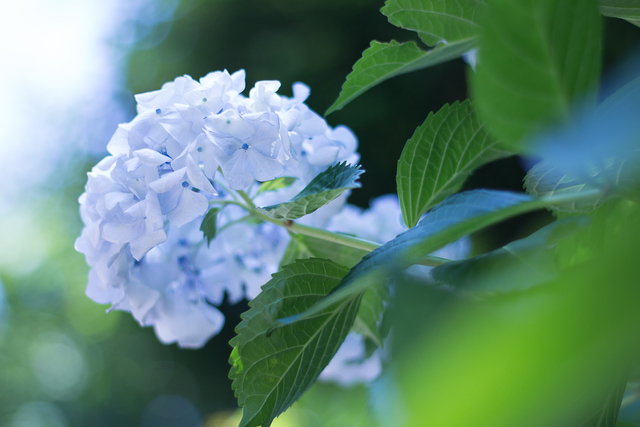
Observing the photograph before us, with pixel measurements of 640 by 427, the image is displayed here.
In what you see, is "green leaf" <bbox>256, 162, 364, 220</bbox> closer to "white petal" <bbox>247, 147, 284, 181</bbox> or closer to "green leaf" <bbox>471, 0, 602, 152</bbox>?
"white petal" <bbox>247, 147, 284, 181</bbox>

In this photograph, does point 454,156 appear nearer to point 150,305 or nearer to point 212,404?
point 150,305

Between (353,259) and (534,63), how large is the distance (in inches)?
11.7

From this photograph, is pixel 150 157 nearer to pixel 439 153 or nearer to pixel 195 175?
pixel 195 175

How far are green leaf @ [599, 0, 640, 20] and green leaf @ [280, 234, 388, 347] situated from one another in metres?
0.24

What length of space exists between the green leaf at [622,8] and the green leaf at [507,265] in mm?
160

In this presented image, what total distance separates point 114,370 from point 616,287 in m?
4.43

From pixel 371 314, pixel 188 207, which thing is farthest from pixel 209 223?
pixel 371 314

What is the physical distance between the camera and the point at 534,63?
0.43ft

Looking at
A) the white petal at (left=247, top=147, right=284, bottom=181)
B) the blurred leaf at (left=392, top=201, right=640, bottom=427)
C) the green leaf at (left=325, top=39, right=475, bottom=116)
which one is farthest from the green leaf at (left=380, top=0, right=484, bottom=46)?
the blurred leaf at (left=392, top=201, right=640, bottom=427)

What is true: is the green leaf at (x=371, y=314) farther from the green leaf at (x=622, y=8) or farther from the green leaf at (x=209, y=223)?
the green leaf at (x=622, y=8)

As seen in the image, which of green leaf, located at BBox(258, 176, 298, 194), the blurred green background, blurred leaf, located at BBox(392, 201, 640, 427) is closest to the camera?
blurred leaf, located at BBox(392, 201, 640, 427)

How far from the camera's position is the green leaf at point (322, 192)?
10.4 inches

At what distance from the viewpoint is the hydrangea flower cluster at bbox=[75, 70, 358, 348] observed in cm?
28

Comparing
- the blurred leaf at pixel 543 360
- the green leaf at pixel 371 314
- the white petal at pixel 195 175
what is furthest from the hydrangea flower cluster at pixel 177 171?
the blurred leaf at pixel 543 360
